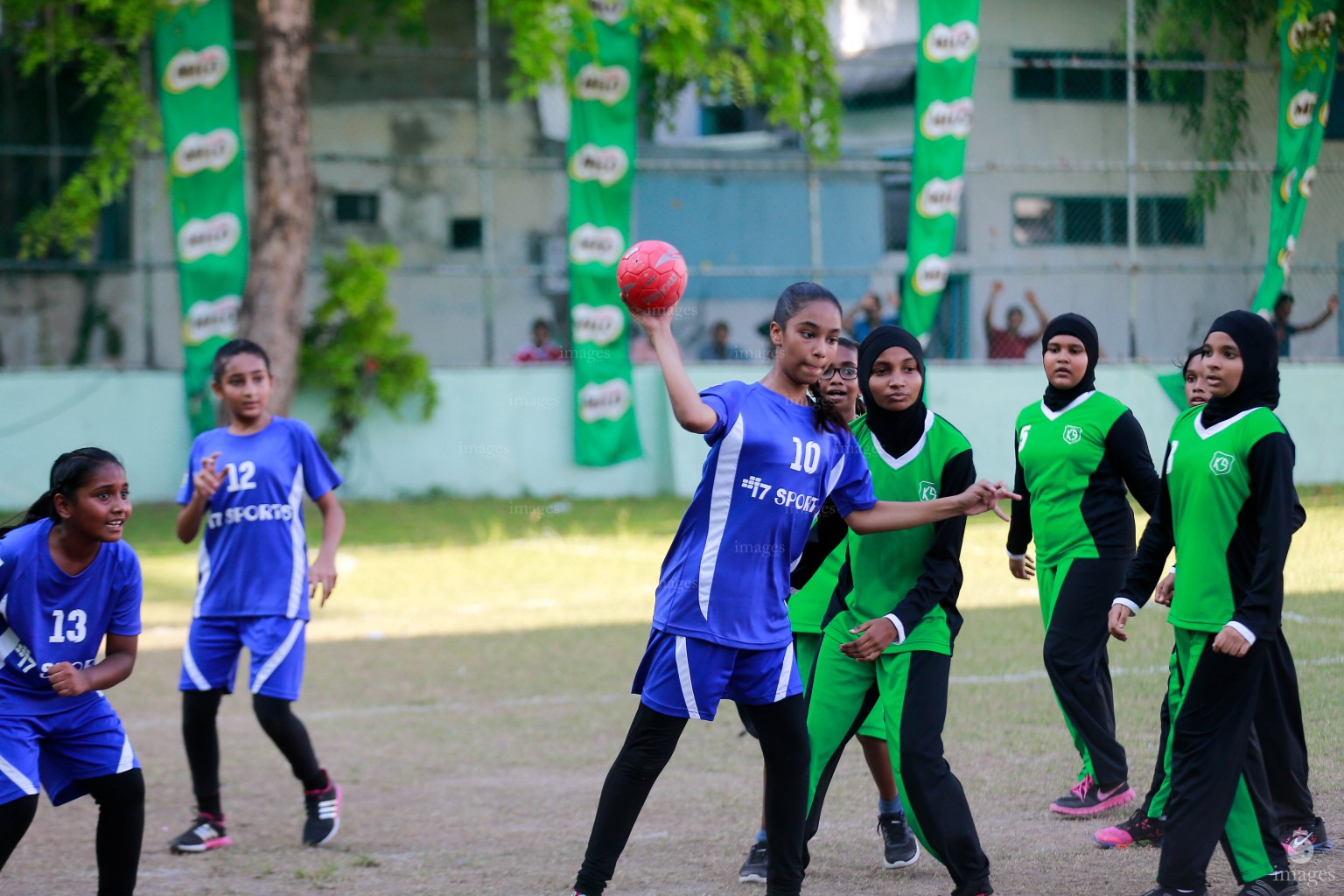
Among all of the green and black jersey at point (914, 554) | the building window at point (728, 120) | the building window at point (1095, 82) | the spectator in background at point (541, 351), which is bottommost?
the green and black jersey at point (914, 554)

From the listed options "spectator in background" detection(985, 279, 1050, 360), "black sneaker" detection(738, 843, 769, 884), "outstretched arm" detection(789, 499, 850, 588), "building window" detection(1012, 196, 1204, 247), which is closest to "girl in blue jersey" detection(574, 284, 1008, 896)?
"outstretched arm" detection(789, 499, 850, 588)

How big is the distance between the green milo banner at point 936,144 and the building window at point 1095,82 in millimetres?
2325

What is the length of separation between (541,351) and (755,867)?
1581 centimetres

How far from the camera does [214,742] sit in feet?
19.8

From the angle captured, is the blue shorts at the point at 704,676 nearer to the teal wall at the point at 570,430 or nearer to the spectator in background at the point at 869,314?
the spectator in background at the point at 869,314

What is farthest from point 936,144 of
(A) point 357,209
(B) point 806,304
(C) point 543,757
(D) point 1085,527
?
(B) point 806,304

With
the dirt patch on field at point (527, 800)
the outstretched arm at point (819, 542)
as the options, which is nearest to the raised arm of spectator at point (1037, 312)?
the dirt patch on field at point (527, 800)

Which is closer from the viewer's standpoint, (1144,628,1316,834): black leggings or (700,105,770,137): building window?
(1144,628,1316,834): black leggings

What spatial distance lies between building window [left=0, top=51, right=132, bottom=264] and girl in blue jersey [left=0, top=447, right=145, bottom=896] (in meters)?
18.2

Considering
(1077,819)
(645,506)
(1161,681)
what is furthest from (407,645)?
(645,506)

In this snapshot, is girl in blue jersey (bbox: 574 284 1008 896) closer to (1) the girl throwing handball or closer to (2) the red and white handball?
(2) the red and white handball

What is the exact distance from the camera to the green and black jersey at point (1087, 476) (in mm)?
5906

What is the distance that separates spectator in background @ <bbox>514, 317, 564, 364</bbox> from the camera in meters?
20.6

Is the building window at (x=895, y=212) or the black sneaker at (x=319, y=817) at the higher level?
the building window at (x=895, y=212)
